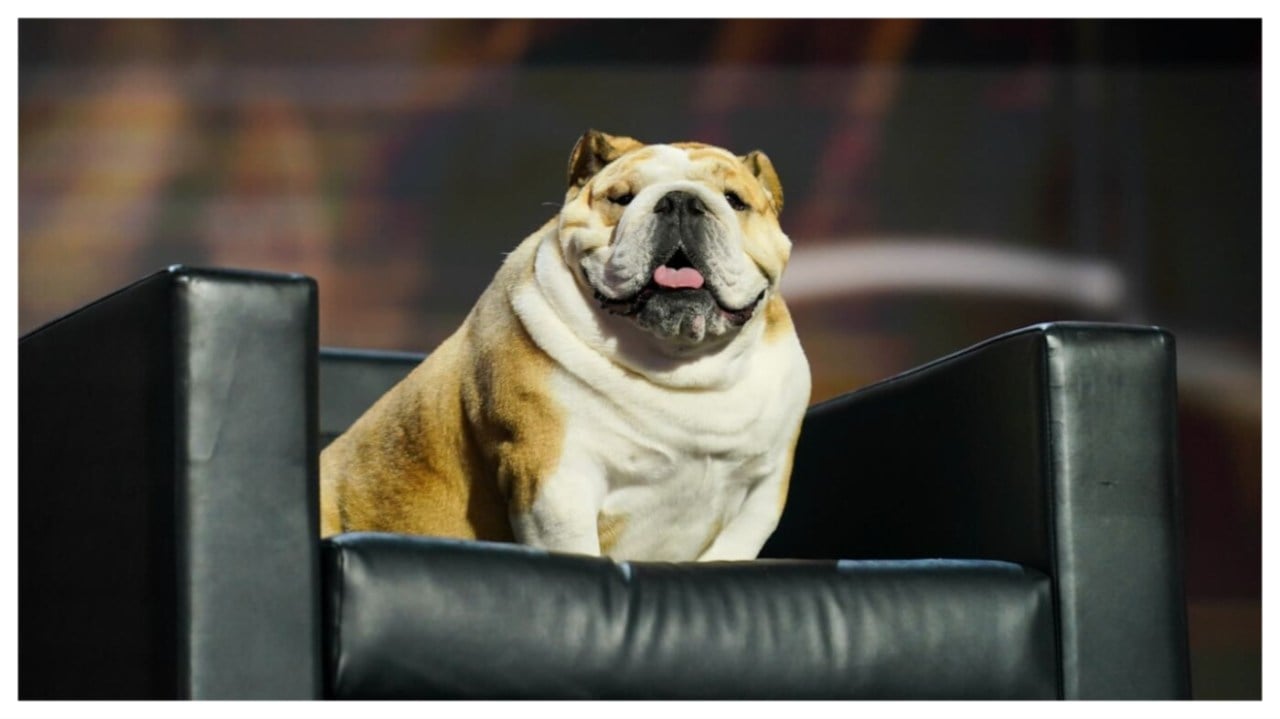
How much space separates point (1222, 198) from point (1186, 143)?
0.54ft

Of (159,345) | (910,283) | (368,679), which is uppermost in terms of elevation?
(910,283)

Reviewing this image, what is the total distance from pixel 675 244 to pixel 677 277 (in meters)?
0.04

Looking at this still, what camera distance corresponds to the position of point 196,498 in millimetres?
1307

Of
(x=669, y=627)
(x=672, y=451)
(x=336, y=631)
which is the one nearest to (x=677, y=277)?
(x=672, y=451)

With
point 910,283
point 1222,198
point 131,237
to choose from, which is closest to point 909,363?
point 910,283

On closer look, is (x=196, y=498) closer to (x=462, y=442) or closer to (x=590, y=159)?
(x=462, y=442)

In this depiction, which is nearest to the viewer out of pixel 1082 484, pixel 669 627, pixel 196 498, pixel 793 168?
pixel 196 498

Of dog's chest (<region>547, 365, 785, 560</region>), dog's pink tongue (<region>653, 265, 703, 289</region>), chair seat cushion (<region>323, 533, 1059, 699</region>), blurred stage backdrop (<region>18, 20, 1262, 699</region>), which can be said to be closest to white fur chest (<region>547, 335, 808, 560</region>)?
dog's chest (<region>547, 365, 785, 560</region>)

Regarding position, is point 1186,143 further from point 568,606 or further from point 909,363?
point 568,606

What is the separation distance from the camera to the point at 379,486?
192 centimetres

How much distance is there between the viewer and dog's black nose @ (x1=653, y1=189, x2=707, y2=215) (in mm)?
1695

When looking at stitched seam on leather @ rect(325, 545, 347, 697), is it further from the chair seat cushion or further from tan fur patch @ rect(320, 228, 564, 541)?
tan fur patch @ rect(320, 228, 564, 541)

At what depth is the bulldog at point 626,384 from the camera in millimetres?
1704

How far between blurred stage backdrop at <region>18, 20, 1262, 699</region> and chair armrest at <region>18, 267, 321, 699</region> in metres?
2.19
